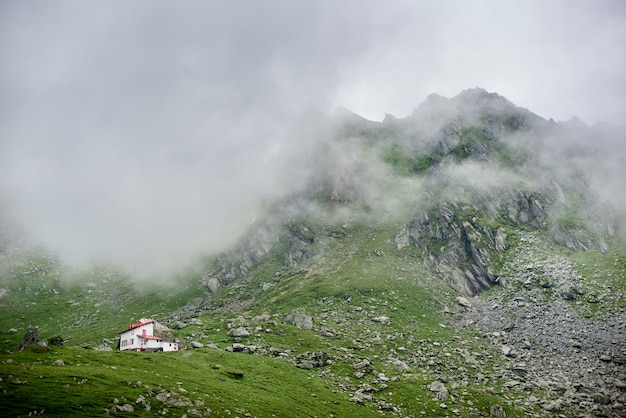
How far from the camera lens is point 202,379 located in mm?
62094

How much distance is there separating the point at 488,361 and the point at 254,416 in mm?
74371

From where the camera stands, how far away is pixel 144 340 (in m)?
87.3

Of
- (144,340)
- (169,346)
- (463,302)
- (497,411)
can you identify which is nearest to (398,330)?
(463,302)

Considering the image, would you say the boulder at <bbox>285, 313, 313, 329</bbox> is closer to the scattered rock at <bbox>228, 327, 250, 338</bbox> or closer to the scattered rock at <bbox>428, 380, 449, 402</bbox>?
the scattered rock at <bbox>228, 327, 250, 338</bbox>

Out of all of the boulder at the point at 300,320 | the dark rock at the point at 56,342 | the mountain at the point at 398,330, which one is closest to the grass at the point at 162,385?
the mountain at the point at 398,330

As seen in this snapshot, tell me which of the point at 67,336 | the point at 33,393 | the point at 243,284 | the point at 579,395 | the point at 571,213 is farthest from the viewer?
the point at 243,284

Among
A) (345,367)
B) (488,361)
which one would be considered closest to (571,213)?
(488,361)

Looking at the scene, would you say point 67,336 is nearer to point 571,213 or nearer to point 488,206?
point 488,206

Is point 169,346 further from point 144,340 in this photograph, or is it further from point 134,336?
point 134,336

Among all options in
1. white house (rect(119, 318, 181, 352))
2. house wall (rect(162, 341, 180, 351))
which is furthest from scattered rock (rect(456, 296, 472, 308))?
house wall (rect(162, 341, 180, 351))

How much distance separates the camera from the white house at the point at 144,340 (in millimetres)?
86875

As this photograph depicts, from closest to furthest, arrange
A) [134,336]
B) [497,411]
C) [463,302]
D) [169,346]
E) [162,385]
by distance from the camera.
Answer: [162,385]
[497,411]
[134,336]
[169,346]
[463,302]

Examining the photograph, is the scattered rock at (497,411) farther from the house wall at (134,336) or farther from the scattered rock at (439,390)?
the house wall at (134,336)

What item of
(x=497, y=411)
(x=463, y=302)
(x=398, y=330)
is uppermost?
(x=463, y=302)
